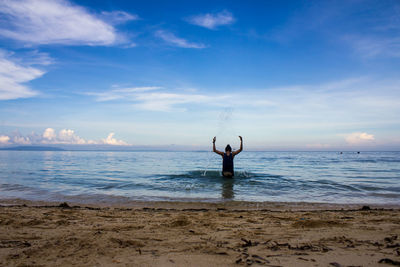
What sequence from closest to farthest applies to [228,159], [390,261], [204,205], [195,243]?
[390,261], [195,243], [204,205], [228,159]

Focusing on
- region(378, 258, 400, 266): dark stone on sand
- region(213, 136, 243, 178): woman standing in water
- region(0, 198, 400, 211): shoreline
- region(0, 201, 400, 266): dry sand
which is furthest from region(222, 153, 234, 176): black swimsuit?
region(378, 258, 400, 266): dark stone on sand

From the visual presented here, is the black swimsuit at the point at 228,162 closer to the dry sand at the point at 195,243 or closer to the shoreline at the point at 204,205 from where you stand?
the shoreline at the point at 204,205

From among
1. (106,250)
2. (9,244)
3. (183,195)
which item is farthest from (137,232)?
(183,195)

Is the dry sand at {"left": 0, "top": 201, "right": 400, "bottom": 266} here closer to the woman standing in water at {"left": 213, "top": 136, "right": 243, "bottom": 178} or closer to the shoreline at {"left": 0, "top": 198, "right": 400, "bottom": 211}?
the shoreline at {"left": 0, "top": 198, "right": 400, "bottom": 211}

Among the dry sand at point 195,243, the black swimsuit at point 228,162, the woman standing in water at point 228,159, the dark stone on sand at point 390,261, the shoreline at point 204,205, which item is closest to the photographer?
the dark stone on sand at point 390,261

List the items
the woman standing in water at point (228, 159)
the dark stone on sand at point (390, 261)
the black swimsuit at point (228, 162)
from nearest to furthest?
1. the dark stone on sand at point (390, 261)
2. the woman standing in water at point (228, 159)
3. the black swimsuit at point (228, 162)

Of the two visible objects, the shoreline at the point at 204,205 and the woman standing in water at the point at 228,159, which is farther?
the woman standing in water at the point at 228,159

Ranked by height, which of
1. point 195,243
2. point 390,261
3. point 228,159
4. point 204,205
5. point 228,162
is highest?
point 228,159

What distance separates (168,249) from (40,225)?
355cm

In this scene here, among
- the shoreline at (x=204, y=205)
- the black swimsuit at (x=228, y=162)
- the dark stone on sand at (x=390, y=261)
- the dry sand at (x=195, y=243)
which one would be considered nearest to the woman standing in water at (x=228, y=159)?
the black swimsuit at (x=228, y=162)

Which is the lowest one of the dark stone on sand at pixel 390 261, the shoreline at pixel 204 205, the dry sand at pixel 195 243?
the shoreline at pixel 204 205

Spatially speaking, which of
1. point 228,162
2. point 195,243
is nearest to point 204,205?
point 195,243

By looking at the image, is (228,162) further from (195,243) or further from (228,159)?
(195,243)

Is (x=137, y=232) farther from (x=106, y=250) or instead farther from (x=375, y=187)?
(x=375, y=187)
